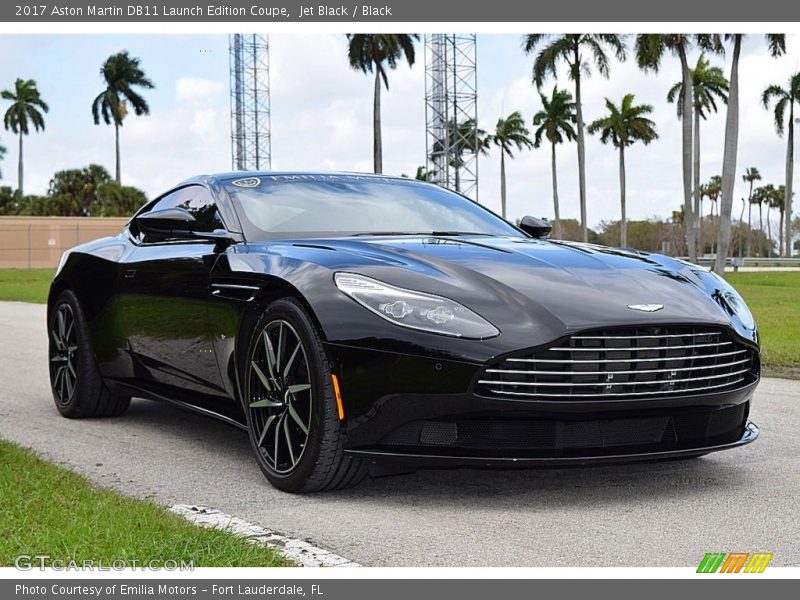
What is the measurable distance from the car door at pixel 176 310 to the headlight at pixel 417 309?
1.11 metres

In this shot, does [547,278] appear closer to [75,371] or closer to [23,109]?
[75,371]

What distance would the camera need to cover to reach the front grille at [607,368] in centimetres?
416

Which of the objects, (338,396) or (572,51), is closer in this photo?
(338,396)

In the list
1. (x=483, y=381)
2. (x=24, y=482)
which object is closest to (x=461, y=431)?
(x=483, y=381)

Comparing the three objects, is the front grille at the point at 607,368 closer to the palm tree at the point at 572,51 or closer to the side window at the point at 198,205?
the side window at the point at 198,205

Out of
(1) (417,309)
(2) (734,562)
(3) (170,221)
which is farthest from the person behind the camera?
(3) (170,221)

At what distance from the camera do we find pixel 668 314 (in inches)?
174

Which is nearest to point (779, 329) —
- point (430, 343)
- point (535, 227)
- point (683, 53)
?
point (535, 227)

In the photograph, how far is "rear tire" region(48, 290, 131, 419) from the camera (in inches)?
267

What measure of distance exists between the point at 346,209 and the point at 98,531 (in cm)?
238

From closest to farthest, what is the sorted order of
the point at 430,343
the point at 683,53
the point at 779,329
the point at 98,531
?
1. the point at 98,531
2. the point at 430,343
3. the point at 779,329
4. the point at 683,53

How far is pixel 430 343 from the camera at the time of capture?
165 inches

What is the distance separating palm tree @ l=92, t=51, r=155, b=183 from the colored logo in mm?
78302

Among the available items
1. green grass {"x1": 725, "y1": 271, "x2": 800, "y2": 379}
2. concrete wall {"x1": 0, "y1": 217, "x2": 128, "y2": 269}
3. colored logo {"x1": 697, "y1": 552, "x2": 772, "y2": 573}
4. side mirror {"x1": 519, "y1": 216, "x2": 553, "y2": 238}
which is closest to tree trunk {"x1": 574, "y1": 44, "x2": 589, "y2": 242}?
concrete wall {"x1": 0, "y1": 217, "x2": 128, "y2": 269}
